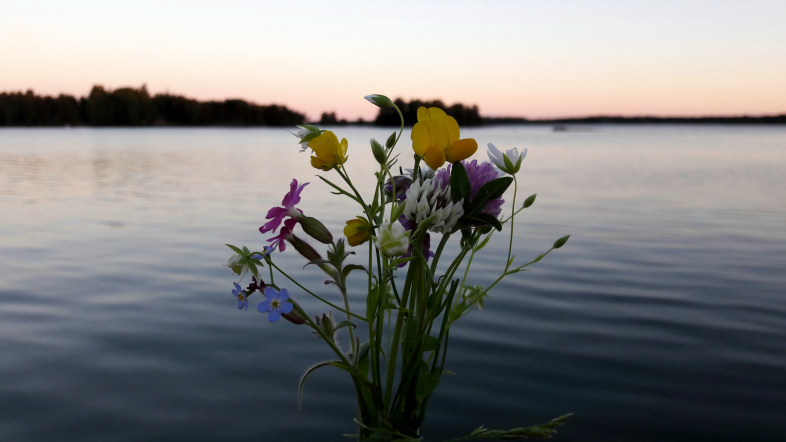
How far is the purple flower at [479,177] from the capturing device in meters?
1.43

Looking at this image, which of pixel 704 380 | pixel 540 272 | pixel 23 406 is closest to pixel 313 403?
pixel 23 406

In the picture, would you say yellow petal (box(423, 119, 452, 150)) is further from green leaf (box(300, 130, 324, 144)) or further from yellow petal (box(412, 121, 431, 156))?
green leaf (box(300, 130, 324, 144))

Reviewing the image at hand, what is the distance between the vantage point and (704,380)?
284cm

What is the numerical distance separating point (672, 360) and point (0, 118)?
10973cm

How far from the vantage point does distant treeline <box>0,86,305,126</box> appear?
91062 mm

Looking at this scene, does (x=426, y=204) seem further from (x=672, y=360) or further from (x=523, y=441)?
(x=672, y=360)

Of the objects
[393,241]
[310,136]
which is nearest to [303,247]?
[310,136]

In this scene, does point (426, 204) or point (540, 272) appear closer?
point (426, 204)

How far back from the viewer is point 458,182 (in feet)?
4.47

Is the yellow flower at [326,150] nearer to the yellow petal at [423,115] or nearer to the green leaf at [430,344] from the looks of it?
the yellow petal at [423,115]

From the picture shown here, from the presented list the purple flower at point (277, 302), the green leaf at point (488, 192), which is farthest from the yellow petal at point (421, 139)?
the purple flower at point (277, 302)

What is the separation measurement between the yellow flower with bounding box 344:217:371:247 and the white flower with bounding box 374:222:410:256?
157mm

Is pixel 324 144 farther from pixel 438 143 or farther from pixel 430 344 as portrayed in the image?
pixel 430 344

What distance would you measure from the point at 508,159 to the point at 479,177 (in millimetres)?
86
